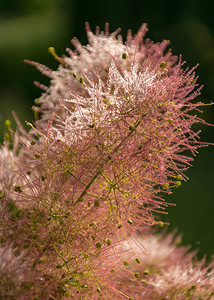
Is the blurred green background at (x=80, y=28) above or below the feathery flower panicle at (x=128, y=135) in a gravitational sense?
above

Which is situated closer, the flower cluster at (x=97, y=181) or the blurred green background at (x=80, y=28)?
the flower cluster at (x=97, y=181)

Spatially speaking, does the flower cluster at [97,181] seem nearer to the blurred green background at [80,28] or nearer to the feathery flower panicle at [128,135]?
the feathery flower panicle at [128,135]

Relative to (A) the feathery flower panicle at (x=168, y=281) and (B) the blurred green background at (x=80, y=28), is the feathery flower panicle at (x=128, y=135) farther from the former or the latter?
(B) the blurred green background at (x=80, y=28)

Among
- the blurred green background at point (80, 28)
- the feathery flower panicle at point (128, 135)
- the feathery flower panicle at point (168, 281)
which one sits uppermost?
the blurred green background at point (80, 28)

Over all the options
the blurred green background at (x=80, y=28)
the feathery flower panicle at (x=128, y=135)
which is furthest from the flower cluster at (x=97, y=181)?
the blurred green background at (x=80, y=28)

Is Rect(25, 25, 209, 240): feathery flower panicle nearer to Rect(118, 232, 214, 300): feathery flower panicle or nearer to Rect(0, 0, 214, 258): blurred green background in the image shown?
Rect(118, 232, 214, 300): feathery flower panicle

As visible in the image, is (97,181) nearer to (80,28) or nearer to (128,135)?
(128,135)

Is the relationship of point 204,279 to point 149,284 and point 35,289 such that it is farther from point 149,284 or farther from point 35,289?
point 35,289

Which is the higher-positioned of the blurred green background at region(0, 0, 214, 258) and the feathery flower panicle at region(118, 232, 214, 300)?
the blurred green background at region(0, 0, 214, 258)

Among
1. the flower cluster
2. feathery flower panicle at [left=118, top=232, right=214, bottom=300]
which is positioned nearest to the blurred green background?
feathery flower panicle at [left=118, top=232, right=214, bottom=300]

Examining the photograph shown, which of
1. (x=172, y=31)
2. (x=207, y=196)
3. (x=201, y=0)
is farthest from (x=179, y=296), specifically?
(x=201, y=0)

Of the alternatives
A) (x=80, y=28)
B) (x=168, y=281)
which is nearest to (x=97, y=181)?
(x=168, y=281)
